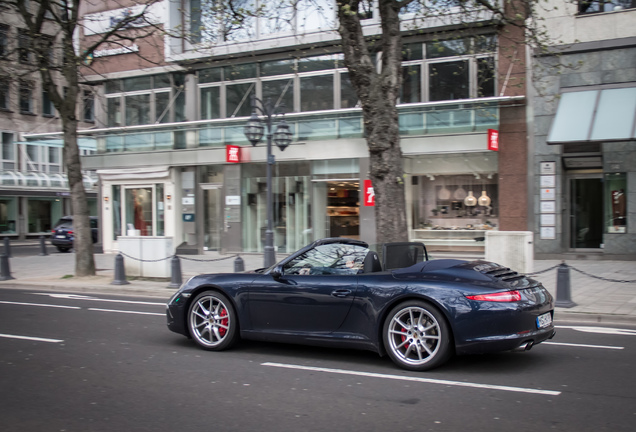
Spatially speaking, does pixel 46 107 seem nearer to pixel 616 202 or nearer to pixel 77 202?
pixel 77 202

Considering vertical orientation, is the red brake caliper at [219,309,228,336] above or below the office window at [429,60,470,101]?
below

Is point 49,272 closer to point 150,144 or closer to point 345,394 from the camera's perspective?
point 150,144

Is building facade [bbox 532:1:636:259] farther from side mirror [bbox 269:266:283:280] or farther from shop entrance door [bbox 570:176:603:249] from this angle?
side mirror [bbox 269:266:283:280]

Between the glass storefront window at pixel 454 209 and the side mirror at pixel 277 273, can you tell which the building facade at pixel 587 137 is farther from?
the side mirror at pixel 277 273

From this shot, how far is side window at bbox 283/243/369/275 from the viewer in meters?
6.71

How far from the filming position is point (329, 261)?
22.5 feet

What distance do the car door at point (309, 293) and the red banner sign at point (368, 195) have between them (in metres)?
13.6

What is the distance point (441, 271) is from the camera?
6.14m

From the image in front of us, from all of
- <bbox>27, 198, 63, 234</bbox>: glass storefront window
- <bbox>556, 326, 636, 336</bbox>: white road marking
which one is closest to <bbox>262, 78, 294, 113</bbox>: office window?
<bbox>556, 326, 636, 336</bbox>: white road marking

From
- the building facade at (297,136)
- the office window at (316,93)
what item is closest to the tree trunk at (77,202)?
the building facade at (297,136)

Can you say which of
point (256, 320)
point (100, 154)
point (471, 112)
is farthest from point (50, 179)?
point (256, 320)

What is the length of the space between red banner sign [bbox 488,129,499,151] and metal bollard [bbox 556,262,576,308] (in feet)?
29.2

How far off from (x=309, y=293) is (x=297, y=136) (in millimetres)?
16183

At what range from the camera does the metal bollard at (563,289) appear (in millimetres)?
10281
